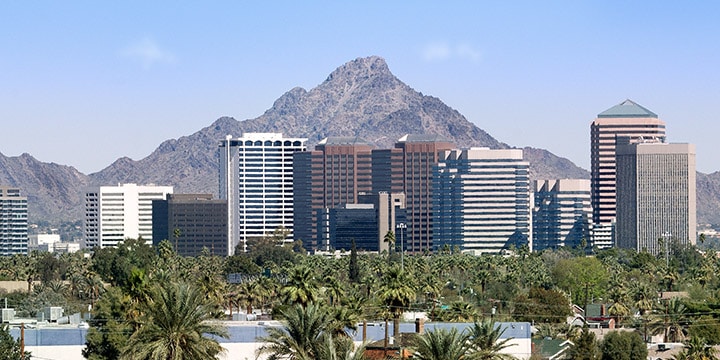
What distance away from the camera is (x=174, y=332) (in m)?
86.9

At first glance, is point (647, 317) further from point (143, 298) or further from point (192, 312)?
point (192, 312)

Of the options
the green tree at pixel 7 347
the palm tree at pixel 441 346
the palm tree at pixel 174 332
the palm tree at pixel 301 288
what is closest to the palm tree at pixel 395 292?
the palm tree at pixel 301 288

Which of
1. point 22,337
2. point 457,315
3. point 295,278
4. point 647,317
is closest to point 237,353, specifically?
point 295,278

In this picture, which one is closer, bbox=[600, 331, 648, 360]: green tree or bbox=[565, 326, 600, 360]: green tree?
bbox=[565, 326, 600, 360]: green tree

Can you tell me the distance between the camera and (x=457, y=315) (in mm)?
155625

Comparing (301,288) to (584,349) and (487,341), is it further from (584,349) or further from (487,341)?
(584,349)

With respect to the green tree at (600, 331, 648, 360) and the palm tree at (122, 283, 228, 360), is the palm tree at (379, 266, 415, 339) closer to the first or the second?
the green tree at (600, 331, 648, 360)

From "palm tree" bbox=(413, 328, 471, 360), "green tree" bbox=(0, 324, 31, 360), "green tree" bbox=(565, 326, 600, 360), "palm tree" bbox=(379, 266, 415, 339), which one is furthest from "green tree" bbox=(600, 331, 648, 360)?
"palm tree" bbox=(413, 328, 471, 360)

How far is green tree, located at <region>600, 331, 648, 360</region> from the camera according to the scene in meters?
143

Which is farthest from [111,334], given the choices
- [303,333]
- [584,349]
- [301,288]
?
[584,349]

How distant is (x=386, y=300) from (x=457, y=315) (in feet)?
91.8

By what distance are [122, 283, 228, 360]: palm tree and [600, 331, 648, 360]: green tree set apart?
2507 inches

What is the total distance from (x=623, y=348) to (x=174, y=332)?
219 feet

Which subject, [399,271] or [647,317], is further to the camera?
[647,317]
